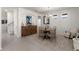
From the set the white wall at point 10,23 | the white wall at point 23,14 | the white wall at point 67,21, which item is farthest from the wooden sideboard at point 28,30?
the white wall at point 67,21

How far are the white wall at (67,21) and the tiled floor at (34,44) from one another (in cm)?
27

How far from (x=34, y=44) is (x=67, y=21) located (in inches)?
42.1

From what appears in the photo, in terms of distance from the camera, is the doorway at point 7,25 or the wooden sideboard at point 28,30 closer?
the doorway at point 7,25

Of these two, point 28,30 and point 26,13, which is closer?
point 26,13

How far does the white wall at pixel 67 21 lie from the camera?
9.60 feet

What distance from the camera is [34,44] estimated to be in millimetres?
3045

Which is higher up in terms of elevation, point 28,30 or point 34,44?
point 28,30

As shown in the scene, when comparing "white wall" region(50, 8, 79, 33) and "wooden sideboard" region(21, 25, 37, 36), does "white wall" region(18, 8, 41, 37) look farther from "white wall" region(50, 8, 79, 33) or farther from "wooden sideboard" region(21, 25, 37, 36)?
"white wall" region(50, 8, 79, 33)

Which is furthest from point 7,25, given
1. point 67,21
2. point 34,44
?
point 67,21

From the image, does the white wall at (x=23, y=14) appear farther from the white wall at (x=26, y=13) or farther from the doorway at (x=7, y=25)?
the doorway at (x=7, y=25)

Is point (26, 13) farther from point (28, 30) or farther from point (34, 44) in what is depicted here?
point (34, 44)
